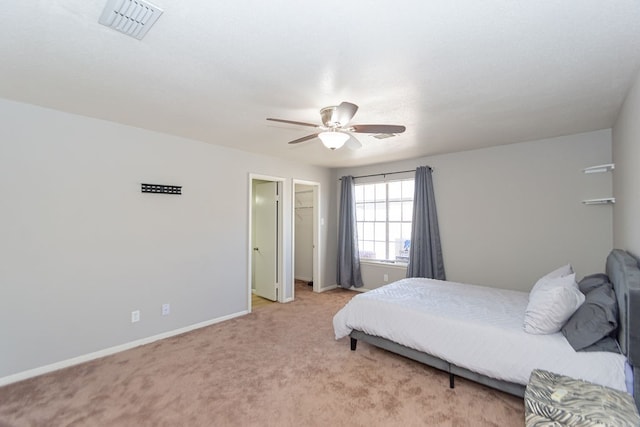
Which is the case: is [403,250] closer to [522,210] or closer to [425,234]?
[425,234]

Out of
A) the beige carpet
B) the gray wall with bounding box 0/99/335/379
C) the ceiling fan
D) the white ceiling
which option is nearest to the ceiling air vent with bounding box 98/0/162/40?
the white ceiling

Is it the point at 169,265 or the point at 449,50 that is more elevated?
the point at 449,50

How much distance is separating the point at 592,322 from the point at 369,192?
167 inches

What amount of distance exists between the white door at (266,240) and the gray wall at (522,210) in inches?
107

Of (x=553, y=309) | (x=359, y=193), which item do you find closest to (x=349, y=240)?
(x=359, y=193)

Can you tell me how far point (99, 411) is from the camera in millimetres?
2242

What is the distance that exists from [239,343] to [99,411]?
1.42m

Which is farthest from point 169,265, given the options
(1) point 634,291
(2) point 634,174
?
(2) point 634,174

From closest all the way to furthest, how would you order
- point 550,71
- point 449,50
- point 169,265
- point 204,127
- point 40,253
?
point 449,50, point 550,71, point 40,253, point 204,127, point 169,265

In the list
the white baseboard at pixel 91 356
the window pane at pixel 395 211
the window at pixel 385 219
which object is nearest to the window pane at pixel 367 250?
the window at pixel 385 219

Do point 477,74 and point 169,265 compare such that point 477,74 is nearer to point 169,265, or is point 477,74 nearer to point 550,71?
point 550,71

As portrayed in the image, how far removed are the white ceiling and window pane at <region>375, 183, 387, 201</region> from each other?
2523 millimetres

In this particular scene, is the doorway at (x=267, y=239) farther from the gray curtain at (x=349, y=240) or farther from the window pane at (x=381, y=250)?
the window pane at (x=381, y=250)

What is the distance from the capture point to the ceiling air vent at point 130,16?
1477 millimetres
